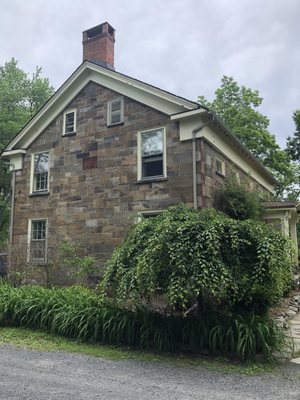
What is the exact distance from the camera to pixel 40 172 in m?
14.5

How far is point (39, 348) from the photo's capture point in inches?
255

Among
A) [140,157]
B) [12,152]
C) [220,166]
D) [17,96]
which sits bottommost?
[220,166]

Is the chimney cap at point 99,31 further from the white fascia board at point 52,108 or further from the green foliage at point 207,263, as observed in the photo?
the green foliage at point 207,263

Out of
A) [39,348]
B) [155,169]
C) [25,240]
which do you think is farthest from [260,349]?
[25,240]

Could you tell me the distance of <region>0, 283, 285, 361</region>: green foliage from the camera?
589cm

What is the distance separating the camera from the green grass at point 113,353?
5438 mm

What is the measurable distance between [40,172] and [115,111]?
412cm

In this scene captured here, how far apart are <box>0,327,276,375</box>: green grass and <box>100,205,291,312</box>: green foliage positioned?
0.87 metres

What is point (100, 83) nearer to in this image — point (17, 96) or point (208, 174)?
point (208, 174)

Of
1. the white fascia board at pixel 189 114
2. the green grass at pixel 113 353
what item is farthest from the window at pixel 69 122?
the green grass at pixel 113 353

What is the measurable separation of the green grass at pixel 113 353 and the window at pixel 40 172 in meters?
7.59

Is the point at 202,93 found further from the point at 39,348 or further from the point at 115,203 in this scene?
the point at 39,348

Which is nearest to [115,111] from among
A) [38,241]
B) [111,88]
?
[111,88]

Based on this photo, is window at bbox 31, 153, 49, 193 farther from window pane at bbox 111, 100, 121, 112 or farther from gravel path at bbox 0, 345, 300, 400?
gravel path at bbox 0, 345, 300, 400
